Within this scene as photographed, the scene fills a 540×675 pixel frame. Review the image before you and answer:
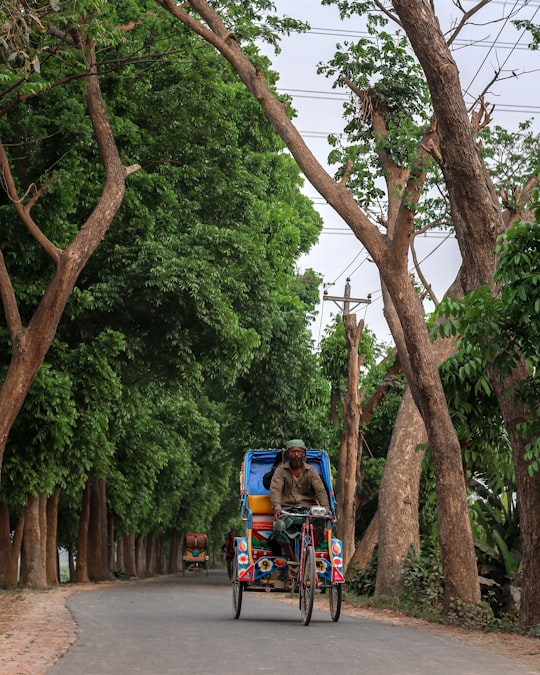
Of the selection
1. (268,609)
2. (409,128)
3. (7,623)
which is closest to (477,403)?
(268,609)

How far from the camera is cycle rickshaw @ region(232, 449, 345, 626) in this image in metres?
12.7

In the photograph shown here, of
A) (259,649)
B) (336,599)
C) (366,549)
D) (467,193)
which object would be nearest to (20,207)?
(467,193)

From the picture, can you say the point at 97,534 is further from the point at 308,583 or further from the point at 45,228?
the point at 308,583

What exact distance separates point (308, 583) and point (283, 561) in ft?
3.45

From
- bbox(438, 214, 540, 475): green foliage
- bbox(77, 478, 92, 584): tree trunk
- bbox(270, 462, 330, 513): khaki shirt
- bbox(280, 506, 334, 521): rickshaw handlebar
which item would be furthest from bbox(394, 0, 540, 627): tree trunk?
bbox(77, 478, 92, 584): tree trunk

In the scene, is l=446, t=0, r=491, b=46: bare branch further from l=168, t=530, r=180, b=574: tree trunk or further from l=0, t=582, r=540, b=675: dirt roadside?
l=168, t=530, r=180, b=574: tree trunk

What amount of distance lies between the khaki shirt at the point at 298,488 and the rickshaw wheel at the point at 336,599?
957 mm

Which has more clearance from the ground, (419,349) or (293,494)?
(419,349)

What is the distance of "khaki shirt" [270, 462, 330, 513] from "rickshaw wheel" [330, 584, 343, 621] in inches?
37.7

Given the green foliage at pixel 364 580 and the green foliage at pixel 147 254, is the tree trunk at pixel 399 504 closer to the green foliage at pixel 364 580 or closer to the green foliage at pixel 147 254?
the green foliage at pixel 364 580

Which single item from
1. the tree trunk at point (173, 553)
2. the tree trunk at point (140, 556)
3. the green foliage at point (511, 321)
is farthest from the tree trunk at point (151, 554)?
the green foliage at point (511, 321)

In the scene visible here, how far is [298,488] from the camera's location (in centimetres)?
1346

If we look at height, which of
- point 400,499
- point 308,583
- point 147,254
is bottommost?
point 308,583

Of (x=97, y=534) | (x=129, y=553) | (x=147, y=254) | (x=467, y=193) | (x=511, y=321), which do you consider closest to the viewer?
(x=511, y=321)
